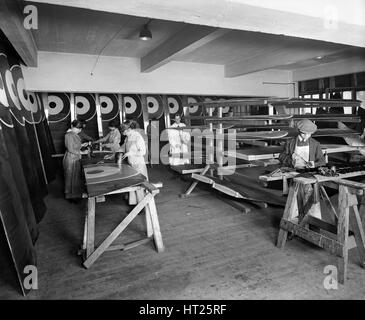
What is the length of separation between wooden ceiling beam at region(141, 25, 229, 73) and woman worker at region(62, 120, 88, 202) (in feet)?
6.57

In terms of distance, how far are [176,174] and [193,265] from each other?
4.41 m

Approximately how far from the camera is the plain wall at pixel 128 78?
239 inches

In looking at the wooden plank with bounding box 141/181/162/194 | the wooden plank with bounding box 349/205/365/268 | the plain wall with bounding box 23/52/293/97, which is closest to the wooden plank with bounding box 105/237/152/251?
the wooden plank with bounding box 141/181/162/194

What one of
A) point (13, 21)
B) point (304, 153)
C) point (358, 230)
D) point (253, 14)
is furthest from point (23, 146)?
point (358, 230)

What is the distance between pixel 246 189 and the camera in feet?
15.5

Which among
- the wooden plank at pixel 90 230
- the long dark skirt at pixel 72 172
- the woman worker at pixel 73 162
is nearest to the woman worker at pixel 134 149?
the woman worker at pixel 73 162

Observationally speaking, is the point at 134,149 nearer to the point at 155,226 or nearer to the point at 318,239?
the point at 155,226

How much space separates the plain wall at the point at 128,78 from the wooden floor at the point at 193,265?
3362 mm

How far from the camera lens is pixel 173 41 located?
16.3 ft

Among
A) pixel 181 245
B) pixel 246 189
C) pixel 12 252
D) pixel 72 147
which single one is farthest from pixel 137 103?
pixel 12 252

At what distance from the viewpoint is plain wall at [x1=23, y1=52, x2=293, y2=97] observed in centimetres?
608

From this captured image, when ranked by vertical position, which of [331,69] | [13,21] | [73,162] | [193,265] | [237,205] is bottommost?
[193,265]

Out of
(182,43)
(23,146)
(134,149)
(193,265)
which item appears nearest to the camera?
(193,265)
